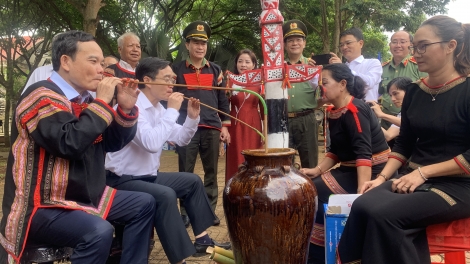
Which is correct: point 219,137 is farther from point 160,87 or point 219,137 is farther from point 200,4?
point 200,4

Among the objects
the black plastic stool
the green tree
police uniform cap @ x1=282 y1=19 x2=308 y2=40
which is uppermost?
the green tree

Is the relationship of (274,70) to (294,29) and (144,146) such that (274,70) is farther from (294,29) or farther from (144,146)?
(294,29)

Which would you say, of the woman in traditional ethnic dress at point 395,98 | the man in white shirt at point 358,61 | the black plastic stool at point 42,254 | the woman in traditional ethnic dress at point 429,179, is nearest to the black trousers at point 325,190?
the woman in traditional ethnic dress at point 429,179

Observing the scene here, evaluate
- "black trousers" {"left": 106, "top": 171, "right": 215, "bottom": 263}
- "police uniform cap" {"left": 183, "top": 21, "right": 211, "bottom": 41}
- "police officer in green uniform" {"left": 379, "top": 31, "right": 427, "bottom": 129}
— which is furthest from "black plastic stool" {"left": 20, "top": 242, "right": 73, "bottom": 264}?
"police officer in green uniform" {"left": 379, "top": 31, "right": 427, "bottom": 129}

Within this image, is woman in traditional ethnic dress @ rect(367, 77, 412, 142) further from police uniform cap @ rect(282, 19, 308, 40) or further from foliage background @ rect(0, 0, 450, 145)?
foliage background @ rect(0, 0, 450, 145)

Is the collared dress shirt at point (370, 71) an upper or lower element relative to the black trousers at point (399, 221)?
upper

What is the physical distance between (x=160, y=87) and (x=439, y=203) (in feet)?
6.68

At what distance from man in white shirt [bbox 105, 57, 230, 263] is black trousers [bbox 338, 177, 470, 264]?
3.67ft

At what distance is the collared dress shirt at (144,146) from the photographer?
292 cm

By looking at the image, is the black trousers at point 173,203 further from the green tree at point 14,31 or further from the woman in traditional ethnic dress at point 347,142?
the green tree at point 14,31

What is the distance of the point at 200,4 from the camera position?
16.8 m

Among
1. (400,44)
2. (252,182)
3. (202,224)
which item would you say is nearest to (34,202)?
(252,182)

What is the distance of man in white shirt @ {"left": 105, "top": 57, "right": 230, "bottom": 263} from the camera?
281 centimetres

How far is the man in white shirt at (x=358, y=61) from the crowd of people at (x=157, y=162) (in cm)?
121
